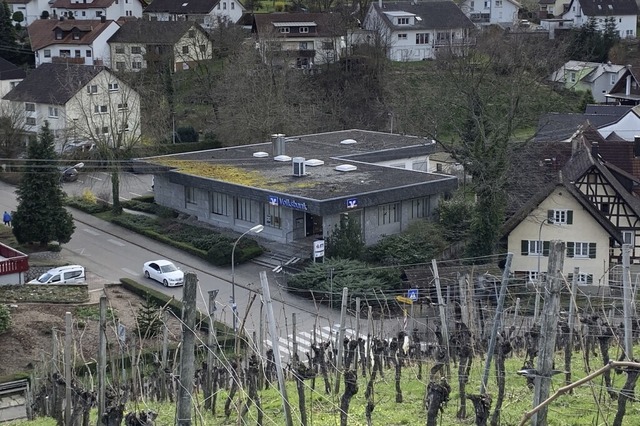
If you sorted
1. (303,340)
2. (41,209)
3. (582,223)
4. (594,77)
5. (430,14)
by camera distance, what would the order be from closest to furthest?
(303,340) < (582,223) < (41,209) < (594,77) < (430,14)

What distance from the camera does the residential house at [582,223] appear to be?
3338cm

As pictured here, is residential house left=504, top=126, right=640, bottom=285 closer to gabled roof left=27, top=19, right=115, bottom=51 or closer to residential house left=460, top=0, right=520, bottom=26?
gabled roof left=27, top=19, right=115, bottom=51

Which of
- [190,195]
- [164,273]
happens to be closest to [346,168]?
[190,195]

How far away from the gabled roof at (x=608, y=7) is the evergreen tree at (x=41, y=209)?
186 feet

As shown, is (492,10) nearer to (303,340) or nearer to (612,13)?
(612,13)

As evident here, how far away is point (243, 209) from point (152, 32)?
32.1 m

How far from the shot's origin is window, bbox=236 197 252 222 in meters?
38.9

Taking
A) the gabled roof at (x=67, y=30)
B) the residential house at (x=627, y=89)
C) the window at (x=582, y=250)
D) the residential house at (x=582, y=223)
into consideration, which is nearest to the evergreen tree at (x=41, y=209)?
the residential house at (x=582, y=223)

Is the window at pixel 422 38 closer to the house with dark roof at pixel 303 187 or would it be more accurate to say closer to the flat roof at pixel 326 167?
the flat roof at pixel 326 167

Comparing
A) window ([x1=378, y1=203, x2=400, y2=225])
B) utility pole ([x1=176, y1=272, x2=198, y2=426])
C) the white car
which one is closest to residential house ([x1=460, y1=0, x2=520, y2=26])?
window ([x1=378, y1=203, x2=400, y2=225])

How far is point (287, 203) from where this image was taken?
36.1 metres

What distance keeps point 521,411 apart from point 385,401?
266 cm

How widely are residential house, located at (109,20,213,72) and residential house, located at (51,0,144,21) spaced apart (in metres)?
10.9

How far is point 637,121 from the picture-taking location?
49.7 metres
